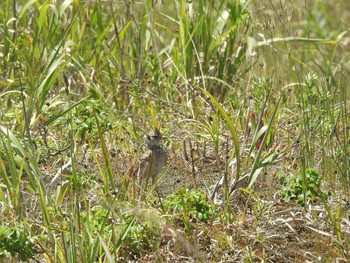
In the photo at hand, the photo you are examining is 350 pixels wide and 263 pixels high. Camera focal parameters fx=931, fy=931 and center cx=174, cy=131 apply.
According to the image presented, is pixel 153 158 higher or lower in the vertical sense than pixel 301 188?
lower

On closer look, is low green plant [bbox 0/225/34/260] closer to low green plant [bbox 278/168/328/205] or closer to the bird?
the bird

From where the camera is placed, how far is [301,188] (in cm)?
448

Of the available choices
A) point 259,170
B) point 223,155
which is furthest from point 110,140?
point 259,170

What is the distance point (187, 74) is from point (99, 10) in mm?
851

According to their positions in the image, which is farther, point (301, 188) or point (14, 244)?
point (301, 188)

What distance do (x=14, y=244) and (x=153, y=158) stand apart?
128cm

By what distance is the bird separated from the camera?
4989mm

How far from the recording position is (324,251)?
13.5 ft

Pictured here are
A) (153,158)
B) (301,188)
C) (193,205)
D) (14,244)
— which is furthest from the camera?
(153,158)

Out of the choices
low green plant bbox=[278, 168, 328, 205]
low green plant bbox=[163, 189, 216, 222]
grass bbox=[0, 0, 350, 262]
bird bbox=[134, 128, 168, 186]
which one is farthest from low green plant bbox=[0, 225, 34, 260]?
low green plant bbox=[278, 168, 328, 205]

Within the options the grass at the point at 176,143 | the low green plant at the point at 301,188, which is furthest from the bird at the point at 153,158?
the low green plant at the point at 301,188

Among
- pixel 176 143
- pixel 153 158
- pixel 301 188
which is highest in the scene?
pixel 301 188

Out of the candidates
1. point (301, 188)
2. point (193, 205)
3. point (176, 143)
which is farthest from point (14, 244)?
point (176, 143)

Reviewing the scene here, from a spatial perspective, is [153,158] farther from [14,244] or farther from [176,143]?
[14,244]
